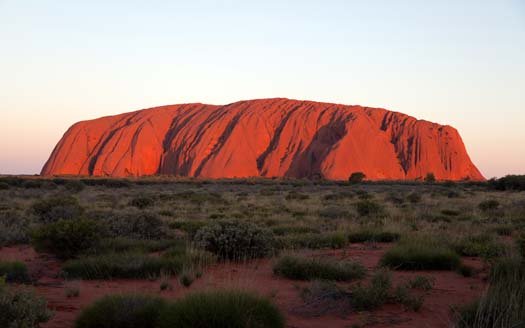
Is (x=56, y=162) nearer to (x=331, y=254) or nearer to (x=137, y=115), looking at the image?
(x=137, y=115)

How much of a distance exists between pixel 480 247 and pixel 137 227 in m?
7.03

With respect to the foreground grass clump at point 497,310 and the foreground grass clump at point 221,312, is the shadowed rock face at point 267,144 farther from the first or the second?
the foreground grass clump at point 221,312

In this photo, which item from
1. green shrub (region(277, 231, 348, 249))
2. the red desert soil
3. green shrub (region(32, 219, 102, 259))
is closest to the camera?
the red desert soil

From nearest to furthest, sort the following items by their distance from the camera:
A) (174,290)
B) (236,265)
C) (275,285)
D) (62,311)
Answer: (62,311)
(174,290)
(275,285)
(236,265)

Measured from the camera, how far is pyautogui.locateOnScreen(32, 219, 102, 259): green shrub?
8766 millimetres

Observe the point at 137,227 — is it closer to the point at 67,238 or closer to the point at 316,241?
the point at 67,238

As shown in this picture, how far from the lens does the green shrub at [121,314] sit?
471 centimetres

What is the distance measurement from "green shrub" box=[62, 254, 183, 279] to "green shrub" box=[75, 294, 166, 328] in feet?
7.66

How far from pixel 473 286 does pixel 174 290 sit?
3867mm

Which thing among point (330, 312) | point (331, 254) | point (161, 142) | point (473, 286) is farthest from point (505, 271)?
point (161, 142)

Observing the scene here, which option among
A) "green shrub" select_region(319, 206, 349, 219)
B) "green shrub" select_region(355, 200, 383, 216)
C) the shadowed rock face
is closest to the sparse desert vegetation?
"green shrub" select_region(319, 206, 349, 219)

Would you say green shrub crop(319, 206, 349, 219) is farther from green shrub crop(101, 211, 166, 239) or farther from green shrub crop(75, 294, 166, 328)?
green shrub crop(75, 294, 166, 328)

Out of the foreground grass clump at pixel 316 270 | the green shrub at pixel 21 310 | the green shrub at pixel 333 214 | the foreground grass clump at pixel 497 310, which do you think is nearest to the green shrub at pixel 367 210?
the green shrub at pixel 333 214

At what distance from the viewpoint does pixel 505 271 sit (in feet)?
21.1
